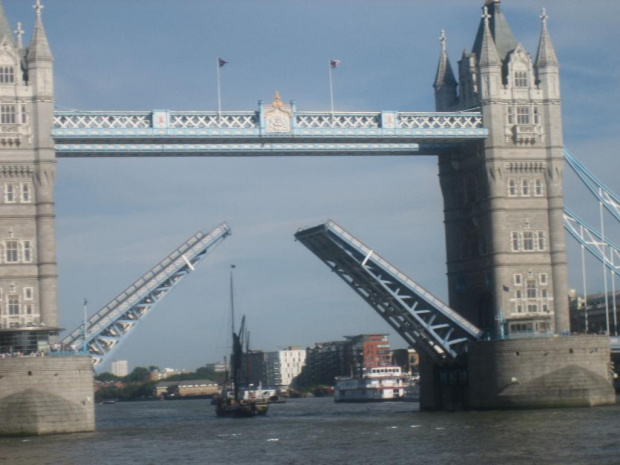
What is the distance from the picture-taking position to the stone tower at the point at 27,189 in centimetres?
6600

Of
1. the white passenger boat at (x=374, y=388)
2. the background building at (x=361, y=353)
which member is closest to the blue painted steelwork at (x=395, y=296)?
the white passenger boat at (x=374, y=388)

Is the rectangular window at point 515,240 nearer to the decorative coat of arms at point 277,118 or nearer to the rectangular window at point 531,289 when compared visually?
the rectangular window at point 531,289

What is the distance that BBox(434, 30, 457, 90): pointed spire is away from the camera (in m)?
78.3

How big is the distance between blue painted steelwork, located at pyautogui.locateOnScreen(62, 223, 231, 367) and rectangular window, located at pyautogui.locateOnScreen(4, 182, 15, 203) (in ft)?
22.8

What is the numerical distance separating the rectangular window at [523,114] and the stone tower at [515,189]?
54 mm

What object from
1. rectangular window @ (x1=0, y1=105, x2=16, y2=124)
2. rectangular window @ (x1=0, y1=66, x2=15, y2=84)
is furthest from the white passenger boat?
rectangular window @ (x1=0, y1=66, x2=15, y2=84)

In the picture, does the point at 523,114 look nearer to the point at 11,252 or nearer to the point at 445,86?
the point at 445,86

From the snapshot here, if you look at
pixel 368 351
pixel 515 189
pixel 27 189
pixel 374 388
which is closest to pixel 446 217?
pixel 515 189

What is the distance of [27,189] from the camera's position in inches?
2633

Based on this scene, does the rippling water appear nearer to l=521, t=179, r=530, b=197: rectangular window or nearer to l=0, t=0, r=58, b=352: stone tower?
l=0, t=0, r=58, b=352: stone tower

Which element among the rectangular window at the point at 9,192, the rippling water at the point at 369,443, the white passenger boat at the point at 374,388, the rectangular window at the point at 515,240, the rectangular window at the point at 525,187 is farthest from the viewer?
the white passenger boat at the point at 374,388

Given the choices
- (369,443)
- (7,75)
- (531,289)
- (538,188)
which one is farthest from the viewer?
(538,188)

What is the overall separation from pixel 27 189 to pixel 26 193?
21cm

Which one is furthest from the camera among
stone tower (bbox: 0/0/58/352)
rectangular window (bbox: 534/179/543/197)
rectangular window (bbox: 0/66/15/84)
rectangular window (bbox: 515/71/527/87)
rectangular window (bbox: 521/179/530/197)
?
rectangular window (bbox: 515/71/527/87)
